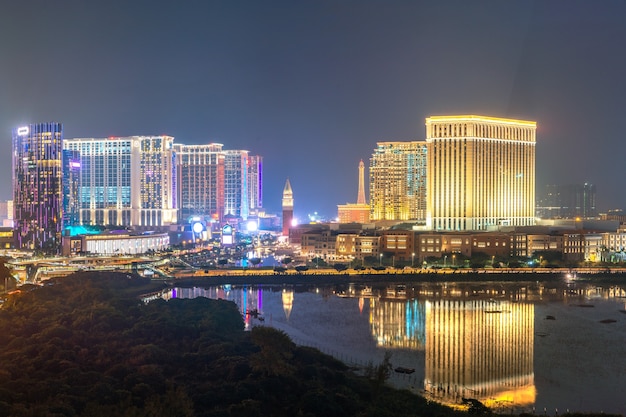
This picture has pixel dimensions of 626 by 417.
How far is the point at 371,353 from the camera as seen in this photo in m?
22.5

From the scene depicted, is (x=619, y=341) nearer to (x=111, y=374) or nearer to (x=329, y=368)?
(x=329, y=368)

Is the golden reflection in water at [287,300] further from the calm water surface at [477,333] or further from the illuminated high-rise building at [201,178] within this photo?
the illuminated high-rise building at [201,178]

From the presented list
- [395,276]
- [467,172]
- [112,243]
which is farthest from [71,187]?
[395,276]

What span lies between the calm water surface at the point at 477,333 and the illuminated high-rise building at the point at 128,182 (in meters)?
38.0

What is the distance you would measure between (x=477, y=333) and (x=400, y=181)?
130 ft

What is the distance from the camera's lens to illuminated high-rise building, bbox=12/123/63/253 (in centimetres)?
5294

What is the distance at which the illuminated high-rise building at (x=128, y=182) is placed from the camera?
74062 millimetres

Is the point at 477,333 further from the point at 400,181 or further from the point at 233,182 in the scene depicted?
the point at 233,182

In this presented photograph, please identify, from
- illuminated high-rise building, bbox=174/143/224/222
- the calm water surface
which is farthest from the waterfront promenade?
illuminated high-rise building, bbox=174/143/224/222

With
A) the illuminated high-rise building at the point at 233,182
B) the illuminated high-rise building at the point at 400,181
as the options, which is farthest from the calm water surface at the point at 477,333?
the illuminated high-rise building at the point at 233,182

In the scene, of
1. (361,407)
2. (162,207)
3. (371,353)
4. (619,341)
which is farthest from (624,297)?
(162,207)

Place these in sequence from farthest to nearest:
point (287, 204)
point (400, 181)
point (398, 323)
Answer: point (287, 204), point (400, 181), point (398, 323)

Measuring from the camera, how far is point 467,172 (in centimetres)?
5078

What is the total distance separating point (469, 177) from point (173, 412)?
3914 cm
